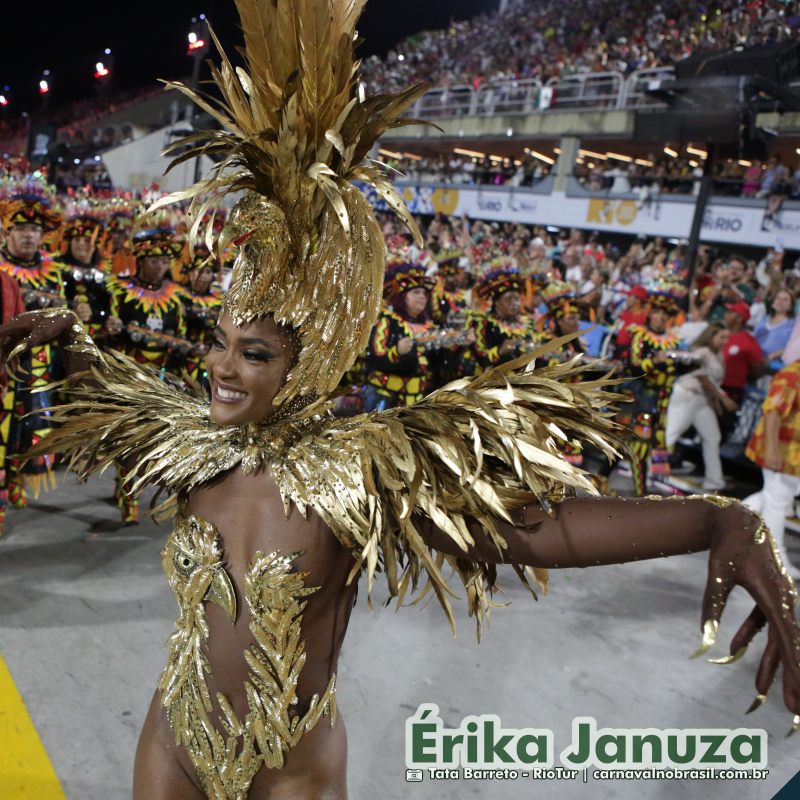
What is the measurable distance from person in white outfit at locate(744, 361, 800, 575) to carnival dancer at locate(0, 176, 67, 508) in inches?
175

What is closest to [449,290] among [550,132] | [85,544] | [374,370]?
[374,370]

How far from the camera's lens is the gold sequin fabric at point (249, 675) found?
61.0 inches

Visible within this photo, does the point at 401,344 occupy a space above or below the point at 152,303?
below

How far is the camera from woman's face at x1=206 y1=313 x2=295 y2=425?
158 cm

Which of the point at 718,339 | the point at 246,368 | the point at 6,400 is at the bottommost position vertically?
the point at 6,400

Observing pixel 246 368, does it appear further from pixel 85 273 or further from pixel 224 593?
pixel 85 273

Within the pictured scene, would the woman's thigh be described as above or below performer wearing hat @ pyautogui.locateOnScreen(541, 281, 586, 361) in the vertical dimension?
below

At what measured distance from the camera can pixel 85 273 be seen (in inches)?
225

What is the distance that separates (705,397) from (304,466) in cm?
653

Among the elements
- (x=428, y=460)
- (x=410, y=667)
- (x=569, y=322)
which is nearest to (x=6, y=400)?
(x=410, y=667)

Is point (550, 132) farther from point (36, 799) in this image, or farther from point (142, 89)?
point (142, 89)

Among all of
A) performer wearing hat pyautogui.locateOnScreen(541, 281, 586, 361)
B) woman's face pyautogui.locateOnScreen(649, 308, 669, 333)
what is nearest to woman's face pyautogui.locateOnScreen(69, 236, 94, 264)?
performer wearing hat pyautogui.locateOnScreen(541, 281, 586, 361)

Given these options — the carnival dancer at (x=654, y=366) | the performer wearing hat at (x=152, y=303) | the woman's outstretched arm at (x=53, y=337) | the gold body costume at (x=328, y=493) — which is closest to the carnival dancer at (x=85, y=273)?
the performer wearing hat at (x=152, y=303)

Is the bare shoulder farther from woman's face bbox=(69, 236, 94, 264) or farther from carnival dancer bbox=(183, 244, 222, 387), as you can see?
woman's face bbox=(69, 236, 94, 264)
